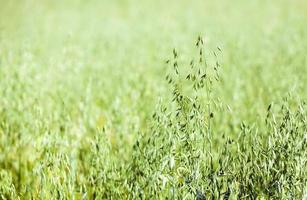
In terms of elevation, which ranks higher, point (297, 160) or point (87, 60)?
point (87, 60)

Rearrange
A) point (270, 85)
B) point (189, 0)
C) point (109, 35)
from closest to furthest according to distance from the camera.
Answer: point (270, 85) < point (109, 35) < point (189, 0)

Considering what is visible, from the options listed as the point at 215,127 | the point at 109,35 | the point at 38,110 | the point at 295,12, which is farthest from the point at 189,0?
the point at 38,110

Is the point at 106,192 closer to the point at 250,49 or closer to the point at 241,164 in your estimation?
the point at 241,164

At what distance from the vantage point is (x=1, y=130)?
176 inches

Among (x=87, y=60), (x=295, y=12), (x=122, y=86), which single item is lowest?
(x=122, y=86)

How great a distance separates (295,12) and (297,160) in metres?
13.3

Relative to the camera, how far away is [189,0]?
1911 cm

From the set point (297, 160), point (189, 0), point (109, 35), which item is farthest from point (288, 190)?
point (189, 0)

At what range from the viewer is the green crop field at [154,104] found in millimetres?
2795

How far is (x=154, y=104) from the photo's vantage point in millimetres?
5562

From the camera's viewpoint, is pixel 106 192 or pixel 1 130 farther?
pixel 1 130

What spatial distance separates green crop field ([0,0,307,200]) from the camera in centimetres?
279

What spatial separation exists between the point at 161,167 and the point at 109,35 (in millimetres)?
9787

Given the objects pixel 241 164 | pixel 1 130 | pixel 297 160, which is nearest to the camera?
pixel 297 160
